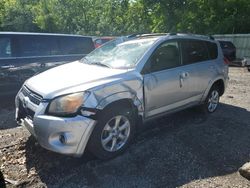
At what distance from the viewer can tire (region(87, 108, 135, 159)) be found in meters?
4.07

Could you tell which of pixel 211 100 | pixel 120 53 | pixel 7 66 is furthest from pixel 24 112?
pixel 211 100

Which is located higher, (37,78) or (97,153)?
(37,78)

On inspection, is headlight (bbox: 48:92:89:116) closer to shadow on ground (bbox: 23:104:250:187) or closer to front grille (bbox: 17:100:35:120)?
front grille (bbox: 17:100:35:120)

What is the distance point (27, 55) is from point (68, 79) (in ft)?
11.3

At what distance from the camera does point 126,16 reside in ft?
129

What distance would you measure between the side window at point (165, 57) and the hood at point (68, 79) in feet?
2.02

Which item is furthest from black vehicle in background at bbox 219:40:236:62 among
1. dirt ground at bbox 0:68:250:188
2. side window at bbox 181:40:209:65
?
dirt ground at bbox 0:68:250:188

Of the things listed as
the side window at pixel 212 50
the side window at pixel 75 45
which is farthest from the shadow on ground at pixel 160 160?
the side window at pixel 75 45

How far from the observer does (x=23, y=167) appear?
162 inches

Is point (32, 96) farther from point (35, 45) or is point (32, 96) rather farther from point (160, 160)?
point (35, 45)

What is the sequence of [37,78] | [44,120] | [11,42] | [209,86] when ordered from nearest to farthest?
[44,120]
[37,78]
[209,86]
[11,42]

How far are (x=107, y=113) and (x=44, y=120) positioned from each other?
822mm

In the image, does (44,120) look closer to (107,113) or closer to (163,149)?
(107,113)

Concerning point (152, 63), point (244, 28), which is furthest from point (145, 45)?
point (244, 28)
